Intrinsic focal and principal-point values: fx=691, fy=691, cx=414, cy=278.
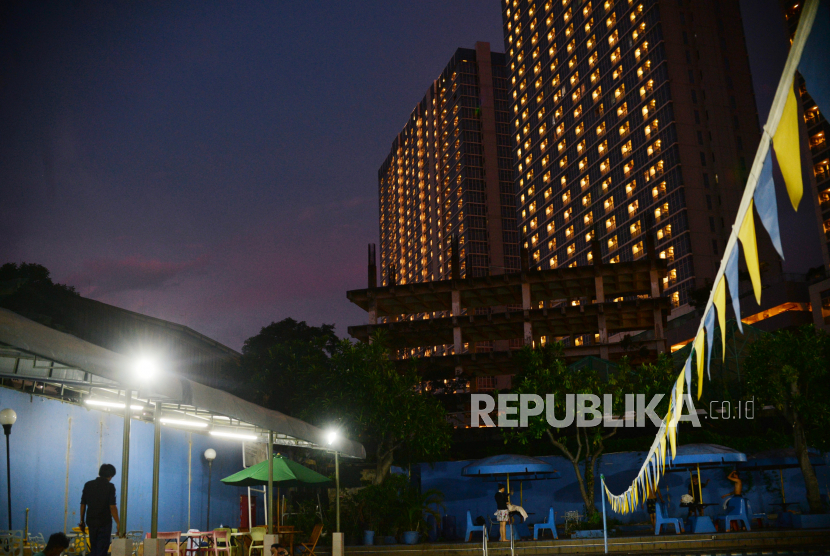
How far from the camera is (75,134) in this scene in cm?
9412

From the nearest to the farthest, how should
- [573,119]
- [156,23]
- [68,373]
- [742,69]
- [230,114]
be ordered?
[68,373] → [742,69] → [573,119] → [156,23] → [230,114]

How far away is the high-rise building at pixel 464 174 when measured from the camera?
417 feet

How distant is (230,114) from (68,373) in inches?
7394

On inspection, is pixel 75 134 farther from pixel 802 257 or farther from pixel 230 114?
pixel 802 257

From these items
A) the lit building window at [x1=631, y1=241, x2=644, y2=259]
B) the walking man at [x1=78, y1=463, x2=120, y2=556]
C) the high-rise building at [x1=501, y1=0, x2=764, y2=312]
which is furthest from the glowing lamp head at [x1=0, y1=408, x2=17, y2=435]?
the lit building window at [x1=631, y1=241, x2=644, y2=259]

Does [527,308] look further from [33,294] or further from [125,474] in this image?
[125,474]

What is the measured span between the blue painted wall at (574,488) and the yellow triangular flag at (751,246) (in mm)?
21381

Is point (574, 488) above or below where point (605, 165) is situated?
below

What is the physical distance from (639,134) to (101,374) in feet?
310

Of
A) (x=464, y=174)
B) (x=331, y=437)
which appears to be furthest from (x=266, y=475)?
(x=464, y=174)

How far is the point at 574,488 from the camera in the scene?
77.1 ft

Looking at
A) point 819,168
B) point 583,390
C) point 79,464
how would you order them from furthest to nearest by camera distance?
point 819,168
point 583,390
point 79,464

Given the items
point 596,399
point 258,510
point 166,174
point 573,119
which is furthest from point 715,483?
point 166,174

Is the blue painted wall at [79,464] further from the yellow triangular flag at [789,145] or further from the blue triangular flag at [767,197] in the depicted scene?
the yellow triangular flag at [789,145]
